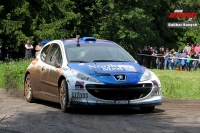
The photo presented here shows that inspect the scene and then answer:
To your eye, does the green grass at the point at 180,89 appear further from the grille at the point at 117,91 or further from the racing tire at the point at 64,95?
the racing tire at the point at 64,95

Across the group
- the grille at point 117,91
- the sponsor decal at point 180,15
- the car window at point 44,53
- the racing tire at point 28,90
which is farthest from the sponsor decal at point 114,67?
the sponsor decal at point 180,15

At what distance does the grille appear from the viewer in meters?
12.5

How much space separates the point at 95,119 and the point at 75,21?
3828 cm

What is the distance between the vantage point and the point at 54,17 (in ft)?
163

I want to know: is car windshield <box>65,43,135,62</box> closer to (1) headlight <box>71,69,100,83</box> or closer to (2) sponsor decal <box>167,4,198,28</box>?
(1) headlight <box>71,69,100,83</box>

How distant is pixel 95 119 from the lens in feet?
38.2

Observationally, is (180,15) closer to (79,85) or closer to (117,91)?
(117,91)

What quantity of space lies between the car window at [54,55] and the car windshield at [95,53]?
216 mm

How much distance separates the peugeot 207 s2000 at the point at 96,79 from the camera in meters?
12.6

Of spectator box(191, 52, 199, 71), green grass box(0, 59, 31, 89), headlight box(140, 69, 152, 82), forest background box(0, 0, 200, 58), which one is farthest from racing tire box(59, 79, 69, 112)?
forest background box(0, 0, 200, 58)

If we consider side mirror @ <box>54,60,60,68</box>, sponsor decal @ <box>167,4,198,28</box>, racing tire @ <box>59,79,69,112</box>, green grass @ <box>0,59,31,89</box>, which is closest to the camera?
racing tire @ <box>59,79,69,112</box>

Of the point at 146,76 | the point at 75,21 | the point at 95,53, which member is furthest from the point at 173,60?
the point at 146,76

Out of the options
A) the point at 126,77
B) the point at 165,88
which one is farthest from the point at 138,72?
the point at 165,88

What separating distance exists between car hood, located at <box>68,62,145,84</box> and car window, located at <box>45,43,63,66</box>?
2.63ft
